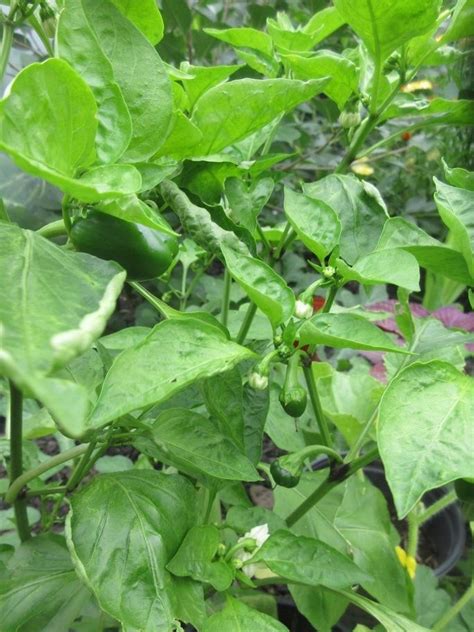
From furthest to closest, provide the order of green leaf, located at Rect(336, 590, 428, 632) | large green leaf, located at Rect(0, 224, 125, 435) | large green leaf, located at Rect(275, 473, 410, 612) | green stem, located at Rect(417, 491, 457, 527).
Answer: green stem, located at Rect(417, 491, 457, 527)
large green leaf, located at Rect(275, 473, 410, 612)
green leaf, located at Rect(336, 590, 428, 632)
large green leaf, located at Rect(0, 224, 125, 435)

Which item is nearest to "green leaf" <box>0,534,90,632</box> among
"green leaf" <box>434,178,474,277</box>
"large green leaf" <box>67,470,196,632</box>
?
"large green leaf" <box>67,470,196,632</box>

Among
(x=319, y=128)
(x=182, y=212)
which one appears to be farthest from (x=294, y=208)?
(x=319, y=128)

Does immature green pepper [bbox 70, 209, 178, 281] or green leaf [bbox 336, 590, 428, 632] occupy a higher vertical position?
immature green pepper [bbox 70, 209, 178, 281]

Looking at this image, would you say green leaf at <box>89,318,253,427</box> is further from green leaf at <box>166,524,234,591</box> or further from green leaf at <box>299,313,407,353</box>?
green leaf at <box>166,524,234,591</box>

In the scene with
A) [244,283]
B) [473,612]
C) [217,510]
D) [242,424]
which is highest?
[244,283]

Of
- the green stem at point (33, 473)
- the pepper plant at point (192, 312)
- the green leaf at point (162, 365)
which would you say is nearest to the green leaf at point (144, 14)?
the pepper plant at point (192, 312)

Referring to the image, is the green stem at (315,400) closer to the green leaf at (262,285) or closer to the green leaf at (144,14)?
the green leaf at (262,285)

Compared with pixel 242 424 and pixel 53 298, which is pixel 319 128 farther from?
pixel 53 298

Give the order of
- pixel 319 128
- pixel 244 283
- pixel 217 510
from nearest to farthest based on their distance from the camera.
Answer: pixel 244 283, pixel 217 510, pixel 319 128

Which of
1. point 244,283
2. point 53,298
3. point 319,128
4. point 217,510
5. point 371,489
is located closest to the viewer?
point 53,298
